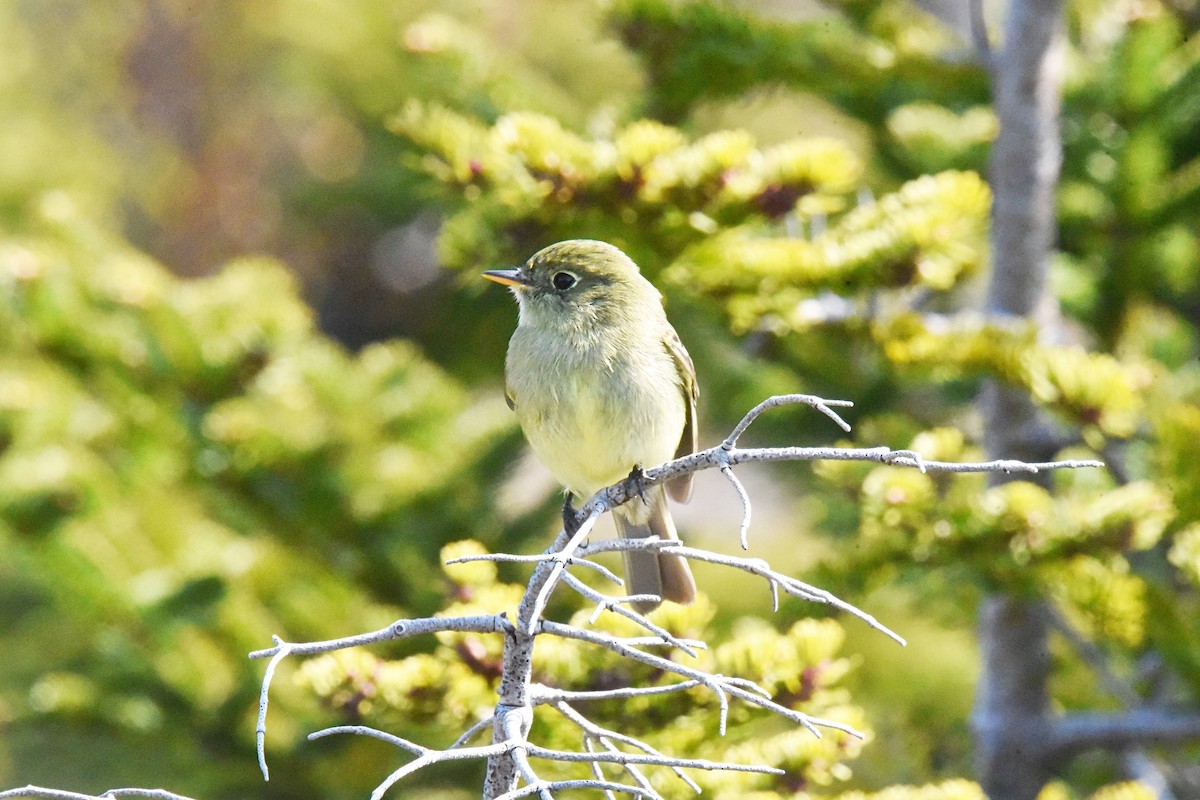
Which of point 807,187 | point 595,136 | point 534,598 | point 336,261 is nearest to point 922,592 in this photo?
point 807,187

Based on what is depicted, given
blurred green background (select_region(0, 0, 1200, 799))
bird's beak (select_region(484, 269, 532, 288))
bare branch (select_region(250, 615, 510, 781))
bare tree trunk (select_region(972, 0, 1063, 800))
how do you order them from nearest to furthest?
bare branch (select_region(250, 615, 510, 781)) → blurred green background (select_region(0, 0, 1200, 799)) → bird's beak (select_region(484, 269, 532, 288)) → bare tree trunk (select_region(972, 0, 1063, 800))

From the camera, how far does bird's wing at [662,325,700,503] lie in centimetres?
306

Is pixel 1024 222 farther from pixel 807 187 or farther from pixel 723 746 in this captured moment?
pixel 723 746

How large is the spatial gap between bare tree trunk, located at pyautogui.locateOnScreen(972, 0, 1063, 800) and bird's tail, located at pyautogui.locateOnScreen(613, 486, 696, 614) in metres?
0.79

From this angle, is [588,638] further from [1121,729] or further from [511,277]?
[1121,729]

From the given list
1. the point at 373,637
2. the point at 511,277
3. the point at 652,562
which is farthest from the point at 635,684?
the point at 373,637

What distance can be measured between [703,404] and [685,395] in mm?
1422

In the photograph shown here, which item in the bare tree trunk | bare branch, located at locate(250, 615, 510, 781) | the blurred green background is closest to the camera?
bare branch, located at locate(250, 615, 510, 781)

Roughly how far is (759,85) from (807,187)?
27.7 inches

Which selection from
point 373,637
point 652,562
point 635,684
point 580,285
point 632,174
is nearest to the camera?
point 373,637

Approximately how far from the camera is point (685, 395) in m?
3.13

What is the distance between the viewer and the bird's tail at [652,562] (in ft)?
9.45

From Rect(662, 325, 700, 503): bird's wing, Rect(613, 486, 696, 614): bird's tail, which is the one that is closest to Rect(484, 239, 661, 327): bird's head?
Rect(662, 325, 700, 503): bird's wing

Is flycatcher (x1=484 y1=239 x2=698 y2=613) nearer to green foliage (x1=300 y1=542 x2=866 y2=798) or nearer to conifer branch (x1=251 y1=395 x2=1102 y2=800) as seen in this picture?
green foliage (x1=300 y1=542 x2=866 y2=798)
